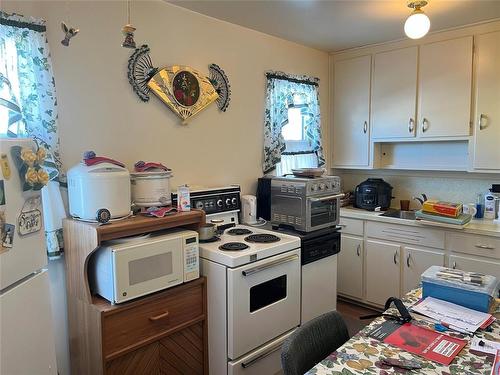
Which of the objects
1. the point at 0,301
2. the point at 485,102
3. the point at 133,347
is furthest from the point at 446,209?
the point at 0,301

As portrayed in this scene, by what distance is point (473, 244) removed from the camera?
2.78 m

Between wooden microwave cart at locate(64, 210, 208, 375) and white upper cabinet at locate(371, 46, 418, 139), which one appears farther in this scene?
white upper cabinet at locate(371, 46, 418, 139)

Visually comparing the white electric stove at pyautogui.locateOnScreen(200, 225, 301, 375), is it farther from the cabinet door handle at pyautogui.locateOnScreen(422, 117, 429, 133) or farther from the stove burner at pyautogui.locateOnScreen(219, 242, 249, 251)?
the cabinet door handle at pyautogui.locateOnScreen(422, 117, 429, 133)

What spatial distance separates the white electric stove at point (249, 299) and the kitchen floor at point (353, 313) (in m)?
0.96

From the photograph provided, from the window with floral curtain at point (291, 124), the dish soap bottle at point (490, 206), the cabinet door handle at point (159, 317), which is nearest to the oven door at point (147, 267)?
the cabinet door handle at point (159, 317)

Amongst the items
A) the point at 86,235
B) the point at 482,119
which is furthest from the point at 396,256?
the point at 86,235

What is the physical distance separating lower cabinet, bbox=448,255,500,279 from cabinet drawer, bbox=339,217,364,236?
77 cm

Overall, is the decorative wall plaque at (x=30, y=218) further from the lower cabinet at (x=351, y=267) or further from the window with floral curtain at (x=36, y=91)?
the lower cabinet at (x=351, y=267)

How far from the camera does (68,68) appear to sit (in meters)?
2.01

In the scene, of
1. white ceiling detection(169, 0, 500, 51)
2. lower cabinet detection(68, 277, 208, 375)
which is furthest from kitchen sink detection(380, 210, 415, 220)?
lower cabinet detection(68, 277, 208, 375)

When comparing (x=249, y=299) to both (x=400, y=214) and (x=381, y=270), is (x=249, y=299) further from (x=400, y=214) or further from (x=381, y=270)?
(x=400, y=214)

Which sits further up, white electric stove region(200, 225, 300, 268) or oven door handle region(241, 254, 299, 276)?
white electric stove region(200, 225, 300, 268)

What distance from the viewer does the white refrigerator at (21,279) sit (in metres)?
1.19

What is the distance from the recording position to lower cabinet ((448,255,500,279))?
8.84ft
